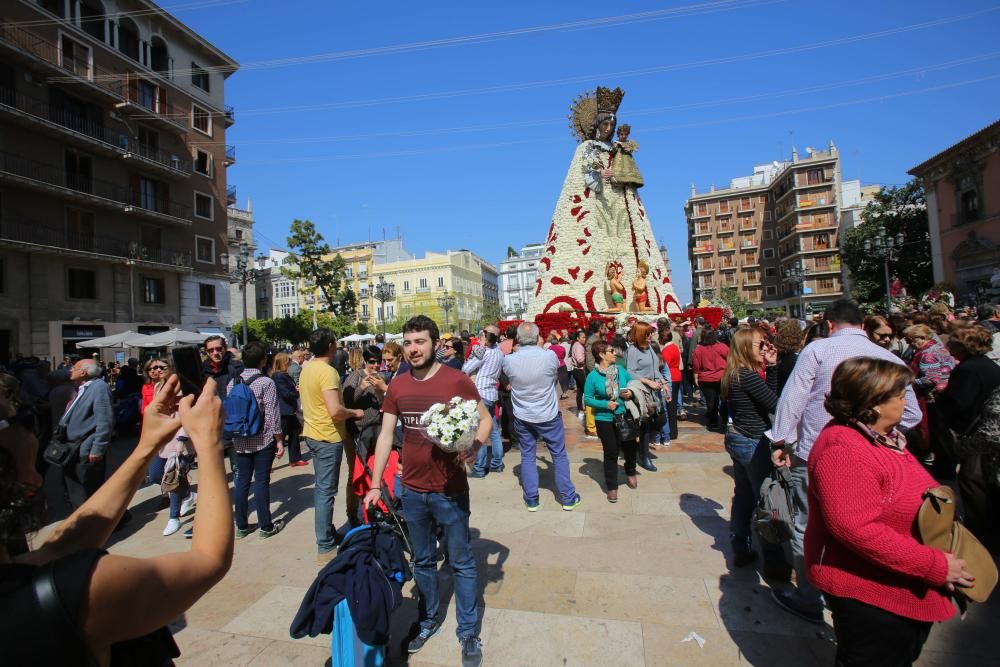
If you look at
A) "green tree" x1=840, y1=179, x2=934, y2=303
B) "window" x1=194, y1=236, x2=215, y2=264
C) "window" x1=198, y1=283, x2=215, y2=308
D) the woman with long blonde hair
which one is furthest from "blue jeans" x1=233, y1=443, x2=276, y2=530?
"green tree" x1=840, y1=179, x2=934, y2=303

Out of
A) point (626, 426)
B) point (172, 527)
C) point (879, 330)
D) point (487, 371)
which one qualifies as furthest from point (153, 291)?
point (879, 330)

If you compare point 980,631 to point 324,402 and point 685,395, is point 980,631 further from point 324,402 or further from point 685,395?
point 685,395

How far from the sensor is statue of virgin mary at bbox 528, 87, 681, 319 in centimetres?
1965

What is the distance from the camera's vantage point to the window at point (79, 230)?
20578 millimetres

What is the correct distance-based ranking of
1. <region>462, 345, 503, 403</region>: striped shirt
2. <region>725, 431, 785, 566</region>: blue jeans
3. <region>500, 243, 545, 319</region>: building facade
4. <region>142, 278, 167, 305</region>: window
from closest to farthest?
<region>725, 431, 785, 566</region>: blue jeans, <region>462, 345, 503, 403</region>: striped shirt, <region>142, 278, 167, 305</region>: window, <region>500, 243, 545, 319</region>: building facade

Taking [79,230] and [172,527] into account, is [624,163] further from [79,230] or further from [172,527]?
[79,230]

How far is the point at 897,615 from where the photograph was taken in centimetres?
195

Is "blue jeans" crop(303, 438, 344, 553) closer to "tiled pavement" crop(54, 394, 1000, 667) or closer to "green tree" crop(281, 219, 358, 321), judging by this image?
"tiled pavement" crop(54, 394, 1000, 667)

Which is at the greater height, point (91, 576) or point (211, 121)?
point (211, 121)

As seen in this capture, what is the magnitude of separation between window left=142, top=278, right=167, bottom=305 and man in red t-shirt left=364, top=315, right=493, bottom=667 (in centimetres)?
2509

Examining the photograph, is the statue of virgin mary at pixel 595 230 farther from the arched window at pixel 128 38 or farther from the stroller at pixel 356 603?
the arched window at pixel 128 38

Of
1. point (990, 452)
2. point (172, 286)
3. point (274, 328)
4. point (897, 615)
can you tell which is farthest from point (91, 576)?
point (274, 328)

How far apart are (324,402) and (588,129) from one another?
19.0 metres

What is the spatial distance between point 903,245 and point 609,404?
40.0 metres
